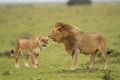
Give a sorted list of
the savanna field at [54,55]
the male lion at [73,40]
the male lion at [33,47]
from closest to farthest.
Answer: the savanna field at [54,55], the male lion at [73,40], the male lion at [33,47]

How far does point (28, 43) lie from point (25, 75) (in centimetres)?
256

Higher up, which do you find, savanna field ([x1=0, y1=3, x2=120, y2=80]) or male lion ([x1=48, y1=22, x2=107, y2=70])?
male lion ([x1=48, y1=22, x2=107, y2=70])

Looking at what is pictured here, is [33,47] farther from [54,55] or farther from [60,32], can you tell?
[54,55]

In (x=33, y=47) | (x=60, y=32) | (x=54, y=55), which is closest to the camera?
(x=60, y=32)

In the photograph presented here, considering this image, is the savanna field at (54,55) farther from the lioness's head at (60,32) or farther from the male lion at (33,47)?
the lioness's head at (60,32)

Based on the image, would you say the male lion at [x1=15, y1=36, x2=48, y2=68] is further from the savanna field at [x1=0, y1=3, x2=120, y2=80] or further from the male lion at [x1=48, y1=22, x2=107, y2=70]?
the male lion at [x1=48, y1=22, x2=107, y2=70]

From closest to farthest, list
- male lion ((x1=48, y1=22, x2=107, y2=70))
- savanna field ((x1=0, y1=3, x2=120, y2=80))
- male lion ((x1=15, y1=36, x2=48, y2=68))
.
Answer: savanna field ((x1=0, y1=3, x2=120, y2=80)) → male lion ((x1=48, y1=22, x2=107, y2=70)) → male lion ((x1=15, y1=36, x2=48, y2=68))

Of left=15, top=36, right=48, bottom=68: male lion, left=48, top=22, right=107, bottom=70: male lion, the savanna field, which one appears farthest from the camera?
left=15, top=36, right=48, bottom=68: male lion

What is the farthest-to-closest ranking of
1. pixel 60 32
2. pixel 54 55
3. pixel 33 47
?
pixel 54 55 → pixel 33 47 → pixel 60 32

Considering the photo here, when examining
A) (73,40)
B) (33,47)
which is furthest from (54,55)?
(73,40)

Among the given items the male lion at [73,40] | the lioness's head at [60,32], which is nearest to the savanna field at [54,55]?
the male lion at [73,40]

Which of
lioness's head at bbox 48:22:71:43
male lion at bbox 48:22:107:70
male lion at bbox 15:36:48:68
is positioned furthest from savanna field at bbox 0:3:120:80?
lioness's head at bbox 48:22:71:43

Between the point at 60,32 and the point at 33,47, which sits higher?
the point at 60,32

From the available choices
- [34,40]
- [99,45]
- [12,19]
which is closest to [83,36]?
[99,45]
